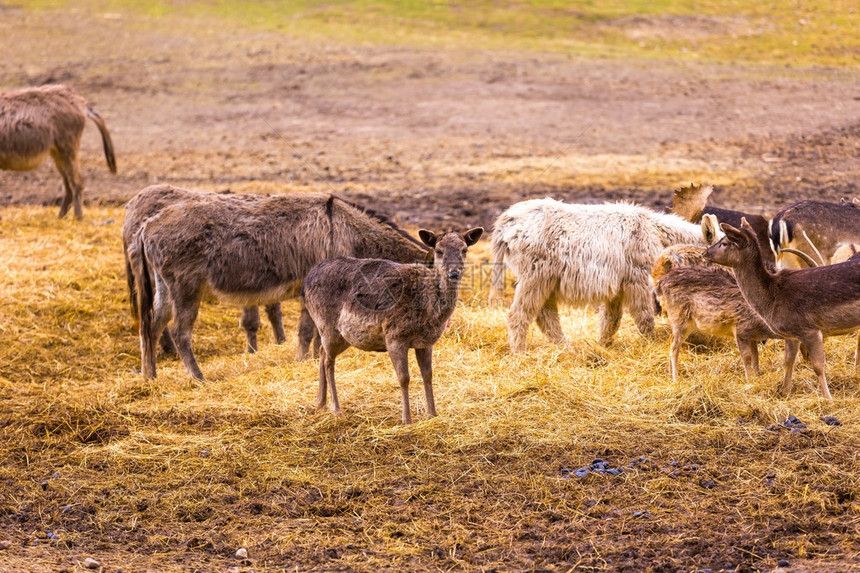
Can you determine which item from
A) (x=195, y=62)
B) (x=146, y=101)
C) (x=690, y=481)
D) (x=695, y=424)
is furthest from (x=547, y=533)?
(x=195, y=62)

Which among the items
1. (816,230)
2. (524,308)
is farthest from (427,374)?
(816,230)

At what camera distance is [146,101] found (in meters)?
23.2

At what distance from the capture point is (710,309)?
8172 mm

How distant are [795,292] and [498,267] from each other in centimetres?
330

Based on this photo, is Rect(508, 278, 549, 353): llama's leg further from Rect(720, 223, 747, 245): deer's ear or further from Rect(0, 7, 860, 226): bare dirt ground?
Rect(0, 7, 860, 226): bare dirt ground

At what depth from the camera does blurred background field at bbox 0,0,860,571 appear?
600 centimetres

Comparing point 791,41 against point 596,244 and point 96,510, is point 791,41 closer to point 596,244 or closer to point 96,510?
point 596,244

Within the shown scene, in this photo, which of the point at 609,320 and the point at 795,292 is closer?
the point at 795,292

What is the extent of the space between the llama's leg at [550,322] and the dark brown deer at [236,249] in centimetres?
136

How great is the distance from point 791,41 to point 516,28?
764 cm

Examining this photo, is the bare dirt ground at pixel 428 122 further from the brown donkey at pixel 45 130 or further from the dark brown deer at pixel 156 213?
the dark brown deer at pixel 156 213

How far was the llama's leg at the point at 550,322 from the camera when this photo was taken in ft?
32.0

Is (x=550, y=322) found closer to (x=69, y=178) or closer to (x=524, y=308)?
(x=524, y=308)

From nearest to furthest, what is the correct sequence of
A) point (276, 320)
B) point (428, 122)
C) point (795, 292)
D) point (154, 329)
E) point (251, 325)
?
point (795, 292)
point (154, 329)
point (251, 325)
point (276, 320)
point (428, 122)
